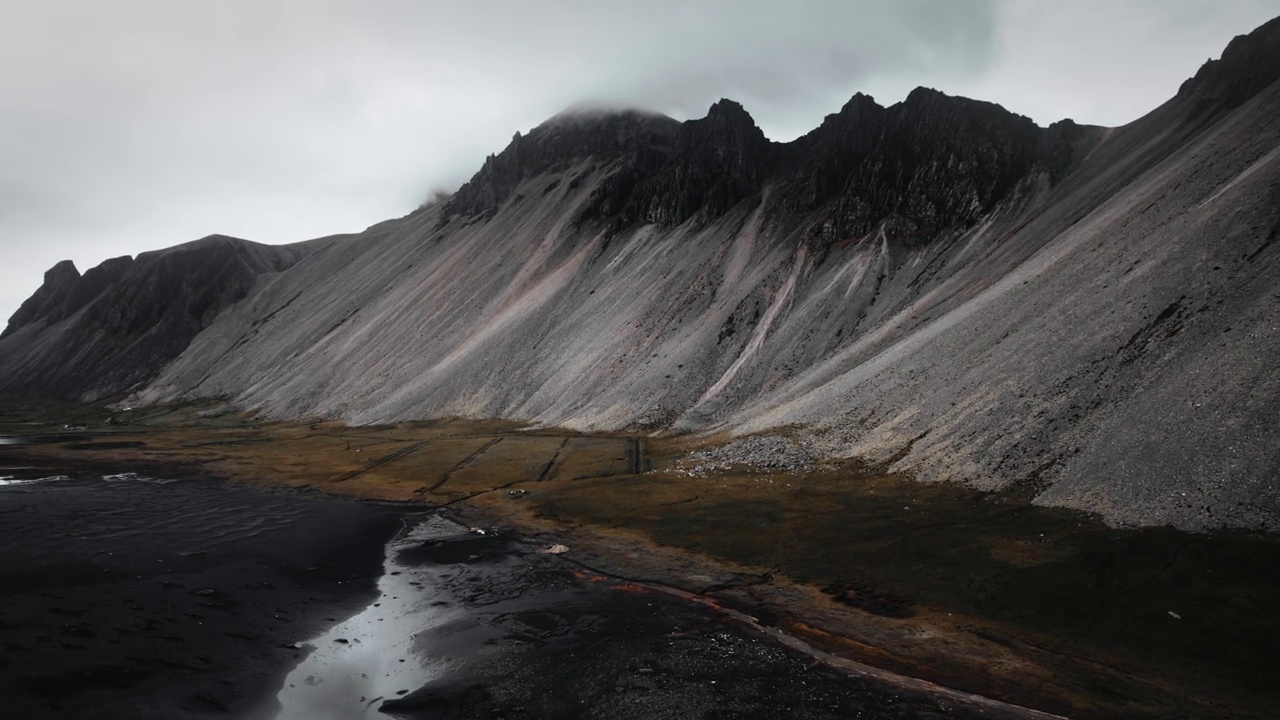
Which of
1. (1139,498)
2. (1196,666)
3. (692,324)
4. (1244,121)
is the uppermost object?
(1244,121)

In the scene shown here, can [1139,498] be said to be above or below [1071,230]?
below

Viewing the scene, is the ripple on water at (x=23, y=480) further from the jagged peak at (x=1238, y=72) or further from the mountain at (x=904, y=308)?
the jagged peak at (x=1238, y=72)

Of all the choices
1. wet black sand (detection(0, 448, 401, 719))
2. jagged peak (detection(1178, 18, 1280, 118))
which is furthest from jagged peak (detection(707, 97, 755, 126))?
wet black sand (detection(0, 448, 401, 719))

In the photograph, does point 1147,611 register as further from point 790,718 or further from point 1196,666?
point 790,718

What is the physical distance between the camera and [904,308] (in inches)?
3497

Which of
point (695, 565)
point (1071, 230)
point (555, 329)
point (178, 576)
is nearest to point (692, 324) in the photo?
point (555, 329)

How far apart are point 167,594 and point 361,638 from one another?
12576 mm

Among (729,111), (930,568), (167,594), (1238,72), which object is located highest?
(729,111)

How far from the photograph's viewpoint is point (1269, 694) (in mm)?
22141

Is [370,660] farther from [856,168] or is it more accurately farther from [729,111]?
[729,111]

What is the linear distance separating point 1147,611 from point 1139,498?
34.5ft

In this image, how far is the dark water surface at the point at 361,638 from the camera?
23.6 m

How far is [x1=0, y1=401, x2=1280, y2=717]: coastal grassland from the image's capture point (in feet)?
80.7

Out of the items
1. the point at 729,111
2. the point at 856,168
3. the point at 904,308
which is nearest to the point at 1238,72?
the point at 856,168
